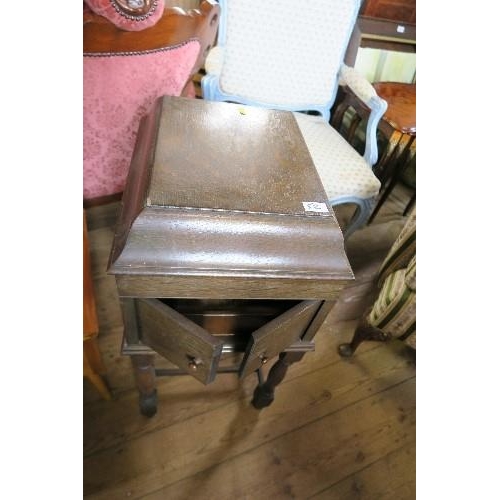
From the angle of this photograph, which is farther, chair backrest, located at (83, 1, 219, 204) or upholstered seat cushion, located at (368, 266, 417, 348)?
upholstered seat cushion, located at (368, 266, 417, 348)

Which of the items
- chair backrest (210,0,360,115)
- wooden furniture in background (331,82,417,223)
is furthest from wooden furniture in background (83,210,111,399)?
wooden furniture in background (331,82,417,223)

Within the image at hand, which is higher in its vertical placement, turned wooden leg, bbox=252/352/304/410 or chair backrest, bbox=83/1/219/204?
chair backrest, bbox=83/1/219/204

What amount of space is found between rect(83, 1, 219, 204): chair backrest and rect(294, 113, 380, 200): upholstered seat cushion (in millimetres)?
456

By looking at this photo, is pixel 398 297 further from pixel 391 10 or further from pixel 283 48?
pixel 391 10

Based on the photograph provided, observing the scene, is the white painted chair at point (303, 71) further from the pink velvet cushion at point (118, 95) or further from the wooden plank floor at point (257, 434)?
the wooden plank floor at point (257, 434)

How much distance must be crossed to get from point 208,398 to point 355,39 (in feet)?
5.77

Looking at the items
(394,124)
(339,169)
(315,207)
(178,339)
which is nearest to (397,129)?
(394,124)

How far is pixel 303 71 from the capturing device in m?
1.46

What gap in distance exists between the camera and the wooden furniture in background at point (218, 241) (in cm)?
58

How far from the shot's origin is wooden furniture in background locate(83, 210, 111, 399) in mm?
769

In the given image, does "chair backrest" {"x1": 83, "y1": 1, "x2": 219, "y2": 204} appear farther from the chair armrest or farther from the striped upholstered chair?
the striped upholstered chair
